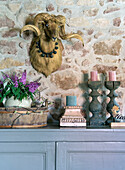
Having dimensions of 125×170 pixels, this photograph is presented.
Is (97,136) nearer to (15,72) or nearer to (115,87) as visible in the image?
(115,87)

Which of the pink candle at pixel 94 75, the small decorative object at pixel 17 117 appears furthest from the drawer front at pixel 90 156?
the pink candle at pixel 94 75

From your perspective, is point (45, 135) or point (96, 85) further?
point (96, 85)

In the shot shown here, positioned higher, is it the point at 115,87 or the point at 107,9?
the point at 107,9

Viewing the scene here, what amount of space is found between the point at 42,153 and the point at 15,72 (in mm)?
952

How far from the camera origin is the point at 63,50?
2.26 m

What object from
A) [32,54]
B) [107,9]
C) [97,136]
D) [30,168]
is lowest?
[30,168]

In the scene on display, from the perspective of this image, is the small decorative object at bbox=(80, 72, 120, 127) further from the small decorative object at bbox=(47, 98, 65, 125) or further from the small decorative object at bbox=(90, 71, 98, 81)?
the small decorative object at bbox=(47, 98, 65, 125)

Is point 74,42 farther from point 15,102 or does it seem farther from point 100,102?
point 15,102

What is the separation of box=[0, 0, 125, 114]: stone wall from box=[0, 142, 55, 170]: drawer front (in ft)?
2.20

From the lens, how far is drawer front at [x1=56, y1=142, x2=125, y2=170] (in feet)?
5.39

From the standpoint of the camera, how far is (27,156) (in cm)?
165

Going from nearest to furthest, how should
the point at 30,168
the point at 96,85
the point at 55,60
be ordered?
the point at 30,168 → the point at 96,85 → the point at 55,60

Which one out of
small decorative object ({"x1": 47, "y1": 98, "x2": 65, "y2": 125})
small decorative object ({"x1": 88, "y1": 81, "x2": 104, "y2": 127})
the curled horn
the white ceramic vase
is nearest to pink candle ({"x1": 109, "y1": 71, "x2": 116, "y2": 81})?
small decorative object ({"x1": 88, "y1": 81, "x2": 104, "y2": 127})

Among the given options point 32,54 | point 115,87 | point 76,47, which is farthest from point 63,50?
point 115,87
